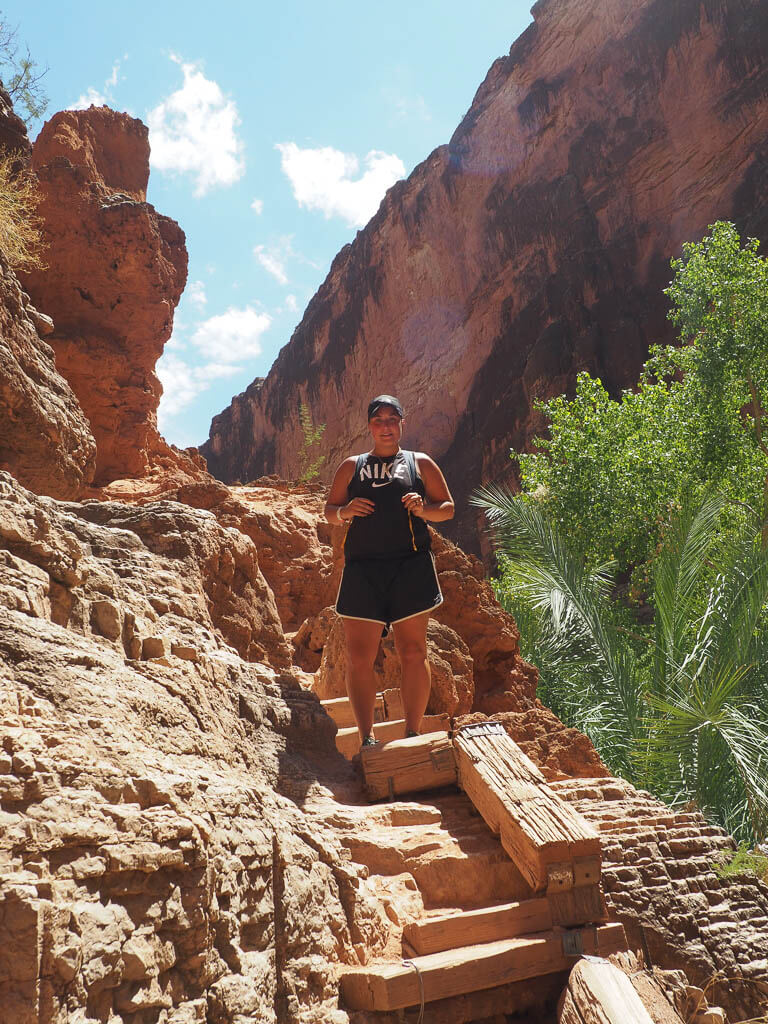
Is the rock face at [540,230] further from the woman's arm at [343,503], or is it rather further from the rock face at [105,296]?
the woman's arm at [343,503]

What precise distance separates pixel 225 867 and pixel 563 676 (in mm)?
7422

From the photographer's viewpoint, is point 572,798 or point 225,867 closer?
point 225,867

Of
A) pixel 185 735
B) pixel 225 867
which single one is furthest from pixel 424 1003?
pixel 185 735

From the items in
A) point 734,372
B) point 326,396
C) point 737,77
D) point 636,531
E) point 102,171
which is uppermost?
point 737,77

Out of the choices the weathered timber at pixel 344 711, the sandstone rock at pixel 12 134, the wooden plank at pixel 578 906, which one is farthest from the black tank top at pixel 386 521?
the sandstone rock at pixel 12 134

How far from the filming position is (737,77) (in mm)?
32406

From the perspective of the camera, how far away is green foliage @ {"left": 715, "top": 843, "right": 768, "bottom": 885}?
314 cm

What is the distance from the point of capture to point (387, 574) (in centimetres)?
382

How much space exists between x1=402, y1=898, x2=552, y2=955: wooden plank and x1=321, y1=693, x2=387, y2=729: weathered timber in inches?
84.9

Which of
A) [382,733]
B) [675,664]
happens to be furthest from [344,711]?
[675,664]

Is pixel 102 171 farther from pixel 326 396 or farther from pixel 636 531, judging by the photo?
pixel 326 396

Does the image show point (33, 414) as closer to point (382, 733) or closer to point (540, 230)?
point (382, 733)

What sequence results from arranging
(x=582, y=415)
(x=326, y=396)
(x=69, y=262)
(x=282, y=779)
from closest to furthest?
1. (x=282, y=779)
2. (x=69, y=262)
3. (x=582, y=415)
4. (x=326, y=396)

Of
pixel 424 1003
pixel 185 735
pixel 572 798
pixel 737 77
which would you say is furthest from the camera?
pixel 737 77
